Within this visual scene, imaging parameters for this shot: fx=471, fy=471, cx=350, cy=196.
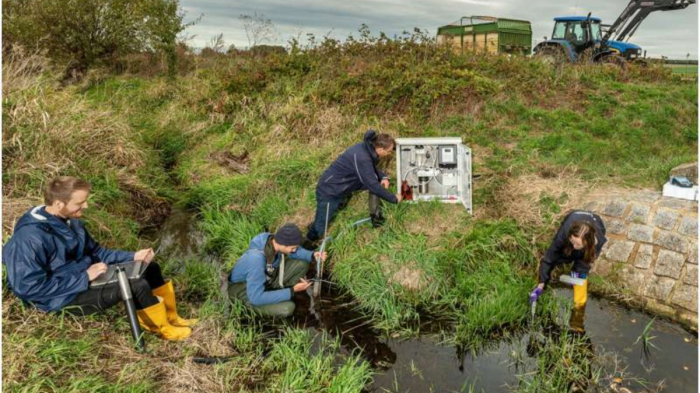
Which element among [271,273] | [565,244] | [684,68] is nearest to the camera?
[565,244]

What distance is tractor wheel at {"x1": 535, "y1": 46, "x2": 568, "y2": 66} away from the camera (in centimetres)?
1147

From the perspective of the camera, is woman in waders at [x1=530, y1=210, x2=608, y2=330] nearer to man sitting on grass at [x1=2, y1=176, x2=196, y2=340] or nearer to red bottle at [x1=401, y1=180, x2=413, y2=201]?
red bottle at [x1=401, y1=180, x2=413, y2=201]

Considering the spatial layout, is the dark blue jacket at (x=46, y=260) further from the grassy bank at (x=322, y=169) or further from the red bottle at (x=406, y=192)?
the red bottle at (x=406, y=192)

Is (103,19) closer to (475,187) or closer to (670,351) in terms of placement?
(475,187)

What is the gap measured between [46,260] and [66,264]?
206mm

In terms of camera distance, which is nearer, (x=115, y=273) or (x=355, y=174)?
(x=115, y=273)

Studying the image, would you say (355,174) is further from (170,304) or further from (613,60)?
(613,60)

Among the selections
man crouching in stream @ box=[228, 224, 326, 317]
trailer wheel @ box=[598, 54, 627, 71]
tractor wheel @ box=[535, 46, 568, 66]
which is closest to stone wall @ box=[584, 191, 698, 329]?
man crouching in stream @ box=[228, 224, 326, 317]

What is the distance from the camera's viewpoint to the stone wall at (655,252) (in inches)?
191

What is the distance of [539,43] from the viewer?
14453mm

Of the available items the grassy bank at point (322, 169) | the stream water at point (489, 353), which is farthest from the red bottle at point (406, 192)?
the stream water at point (489, 353)

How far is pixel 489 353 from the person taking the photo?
4.34 meters

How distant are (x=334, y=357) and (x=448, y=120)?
18.9 ft

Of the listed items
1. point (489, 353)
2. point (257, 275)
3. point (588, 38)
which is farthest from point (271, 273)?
point (588, 38)
